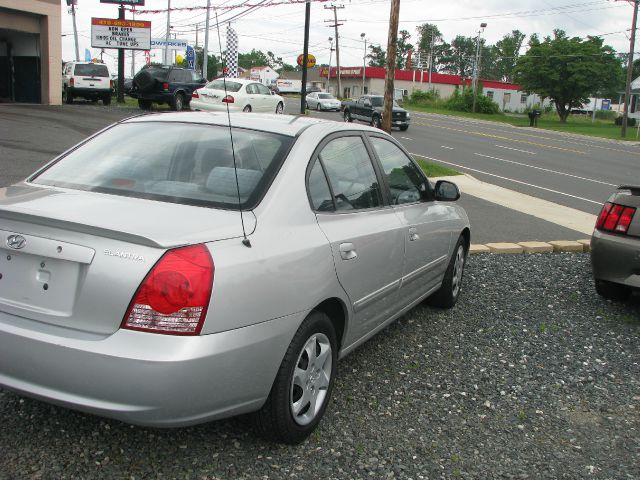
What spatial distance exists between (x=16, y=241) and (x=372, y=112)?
2938cm

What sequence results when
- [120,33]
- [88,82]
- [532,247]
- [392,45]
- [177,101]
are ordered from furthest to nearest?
[120,33] < [88,82] < [177,101] < [392,45] < [532,247]

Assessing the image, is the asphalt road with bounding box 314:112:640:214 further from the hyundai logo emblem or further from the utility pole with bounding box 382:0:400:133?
the hyundai logo emblem

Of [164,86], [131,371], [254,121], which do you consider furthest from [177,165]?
[164,86]

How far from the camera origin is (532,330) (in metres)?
5.25

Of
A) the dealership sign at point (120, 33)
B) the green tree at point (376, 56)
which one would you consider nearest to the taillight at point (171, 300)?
the dealership sign at point (120, 33)

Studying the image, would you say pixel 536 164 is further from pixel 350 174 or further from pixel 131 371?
pixel 131 371

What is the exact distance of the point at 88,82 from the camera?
29438 mm

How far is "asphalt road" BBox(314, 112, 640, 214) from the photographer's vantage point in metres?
14.4

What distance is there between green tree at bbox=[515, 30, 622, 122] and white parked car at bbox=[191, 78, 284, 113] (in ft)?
138

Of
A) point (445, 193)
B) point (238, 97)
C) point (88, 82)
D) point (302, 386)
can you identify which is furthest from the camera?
point (88, 82)

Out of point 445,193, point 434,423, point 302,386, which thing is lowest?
point 434,423

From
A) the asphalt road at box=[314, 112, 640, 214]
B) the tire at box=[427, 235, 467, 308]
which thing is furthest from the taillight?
the asphalt road at box=[314, 112, 640, 214]

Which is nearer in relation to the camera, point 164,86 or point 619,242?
point 619,242

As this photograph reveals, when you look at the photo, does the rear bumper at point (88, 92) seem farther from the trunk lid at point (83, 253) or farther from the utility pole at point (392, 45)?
the trunk lid at point (83, 253)
